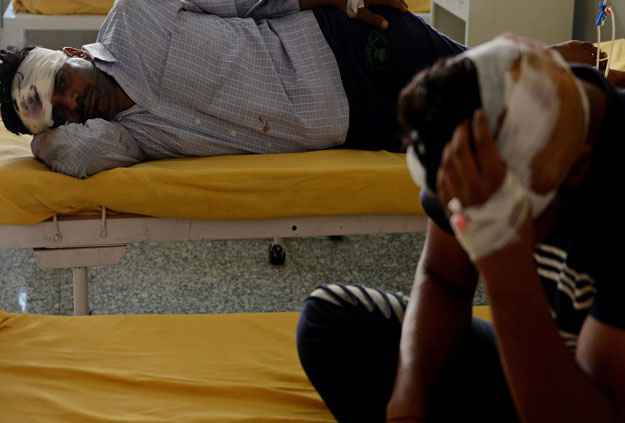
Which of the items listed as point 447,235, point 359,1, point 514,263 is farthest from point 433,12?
point 514,263

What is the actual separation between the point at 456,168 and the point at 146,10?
5.02 ft

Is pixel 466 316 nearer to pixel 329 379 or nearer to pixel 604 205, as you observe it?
pixel 329 379

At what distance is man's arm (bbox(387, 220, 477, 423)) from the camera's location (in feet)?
3.58

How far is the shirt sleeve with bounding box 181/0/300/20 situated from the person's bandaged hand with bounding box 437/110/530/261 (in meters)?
1.53

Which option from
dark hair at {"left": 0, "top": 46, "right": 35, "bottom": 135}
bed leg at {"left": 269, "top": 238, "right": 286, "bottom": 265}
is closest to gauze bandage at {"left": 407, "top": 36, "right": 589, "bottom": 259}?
dark hair at {"left": 0, "top": 46, "right": 35, "bottom": 135}

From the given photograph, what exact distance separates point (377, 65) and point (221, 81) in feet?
1.39

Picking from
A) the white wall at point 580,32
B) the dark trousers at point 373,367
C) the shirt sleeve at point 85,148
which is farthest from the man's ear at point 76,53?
the white wall at point 580,32

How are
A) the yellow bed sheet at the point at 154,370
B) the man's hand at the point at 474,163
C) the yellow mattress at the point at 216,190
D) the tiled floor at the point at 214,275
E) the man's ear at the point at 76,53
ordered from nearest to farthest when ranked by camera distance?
the man's hand at the point at 474,163 < the yellow bed sheet at the point at 154,370 < the yellow mattress at the point at 216,190 < the man's ear at the point at 76,53 < the tiled floor at the point at 214,275

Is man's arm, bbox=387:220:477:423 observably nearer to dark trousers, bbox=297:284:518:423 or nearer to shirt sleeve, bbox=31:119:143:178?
dark trousers, bbox=297:284:518:423

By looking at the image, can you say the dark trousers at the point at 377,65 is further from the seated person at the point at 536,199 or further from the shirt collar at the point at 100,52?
the seated person at the point at 536,199

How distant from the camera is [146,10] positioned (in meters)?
2.12

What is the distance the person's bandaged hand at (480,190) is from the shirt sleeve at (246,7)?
60.4 inches

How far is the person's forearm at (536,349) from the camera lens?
33.1 inches

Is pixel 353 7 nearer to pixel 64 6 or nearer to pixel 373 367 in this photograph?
pixel 373 367
